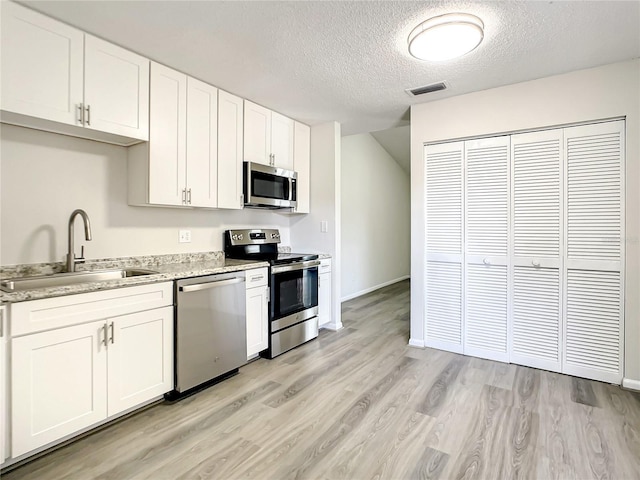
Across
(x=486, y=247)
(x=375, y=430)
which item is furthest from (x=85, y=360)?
(x=486, y=247)

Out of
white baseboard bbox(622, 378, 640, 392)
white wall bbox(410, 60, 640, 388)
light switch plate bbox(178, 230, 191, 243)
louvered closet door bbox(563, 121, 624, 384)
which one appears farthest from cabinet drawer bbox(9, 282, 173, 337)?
white baseboard bbox(622, 378, 640, 392)

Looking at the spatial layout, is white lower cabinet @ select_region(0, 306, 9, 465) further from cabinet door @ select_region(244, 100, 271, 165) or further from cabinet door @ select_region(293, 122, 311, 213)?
cabinet door @ select_region(293, 122, 311, 213)

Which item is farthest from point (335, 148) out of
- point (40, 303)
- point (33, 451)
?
point (33, 451)

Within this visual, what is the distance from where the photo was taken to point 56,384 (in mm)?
1704

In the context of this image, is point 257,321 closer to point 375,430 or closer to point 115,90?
A: point 375,430

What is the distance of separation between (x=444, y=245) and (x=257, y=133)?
2.11 m

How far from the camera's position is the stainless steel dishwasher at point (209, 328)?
7.45 ft

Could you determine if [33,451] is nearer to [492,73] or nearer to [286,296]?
[286,296]

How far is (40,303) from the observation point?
1.64 meters

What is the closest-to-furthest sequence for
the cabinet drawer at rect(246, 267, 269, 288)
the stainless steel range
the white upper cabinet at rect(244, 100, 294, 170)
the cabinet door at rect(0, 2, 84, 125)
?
the cabinet door at rect(0, 2, 84, 125), the cabinet drawer at rect(246, 267, 269, 288), the stainless steel range, the white upper cabinet at rect(244, 100, 294, 170)

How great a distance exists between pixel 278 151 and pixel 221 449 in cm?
271

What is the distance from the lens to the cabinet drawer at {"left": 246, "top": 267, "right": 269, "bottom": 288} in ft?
9.25

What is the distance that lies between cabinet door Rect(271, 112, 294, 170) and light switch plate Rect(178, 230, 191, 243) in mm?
1141

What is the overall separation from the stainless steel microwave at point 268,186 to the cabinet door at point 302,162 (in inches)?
5.6
